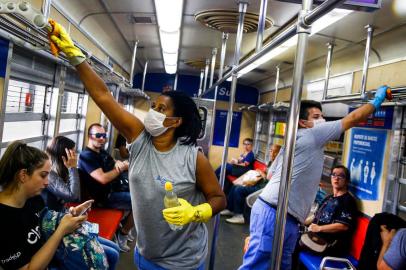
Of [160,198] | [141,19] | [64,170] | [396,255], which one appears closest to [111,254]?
[64,170]

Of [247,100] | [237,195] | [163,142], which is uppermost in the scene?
[247,100]

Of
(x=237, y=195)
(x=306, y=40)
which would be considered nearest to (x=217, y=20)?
(x=306, y=40)

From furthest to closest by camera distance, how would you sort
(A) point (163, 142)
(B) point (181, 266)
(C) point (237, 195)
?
(C) point (237, 195), (A) point (163, 142), (B) point (181, 266)

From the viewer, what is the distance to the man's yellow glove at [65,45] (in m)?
1.58

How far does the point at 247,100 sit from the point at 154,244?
897cm

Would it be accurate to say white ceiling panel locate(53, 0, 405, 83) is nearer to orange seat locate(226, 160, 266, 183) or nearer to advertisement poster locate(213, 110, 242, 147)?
orange seat locate(226, 160, 266, 183)

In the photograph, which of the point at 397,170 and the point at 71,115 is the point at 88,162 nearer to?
the point at 71,115

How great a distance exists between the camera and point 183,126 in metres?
1.92

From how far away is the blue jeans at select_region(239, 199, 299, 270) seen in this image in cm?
255

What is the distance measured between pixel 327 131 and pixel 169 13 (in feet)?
6.90

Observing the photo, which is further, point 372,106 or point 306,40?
point 372,106

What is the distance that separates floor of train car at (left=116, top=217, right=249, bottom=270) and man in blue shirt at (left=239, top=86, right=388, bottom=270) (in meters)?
1.98

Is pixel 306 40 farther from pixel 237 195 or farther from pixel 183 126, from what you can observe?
pixel 237 195

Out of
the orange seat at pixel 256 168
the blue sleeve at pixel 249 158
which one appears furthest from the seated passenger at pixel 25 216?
the blue sleeve at pixel 249 158
